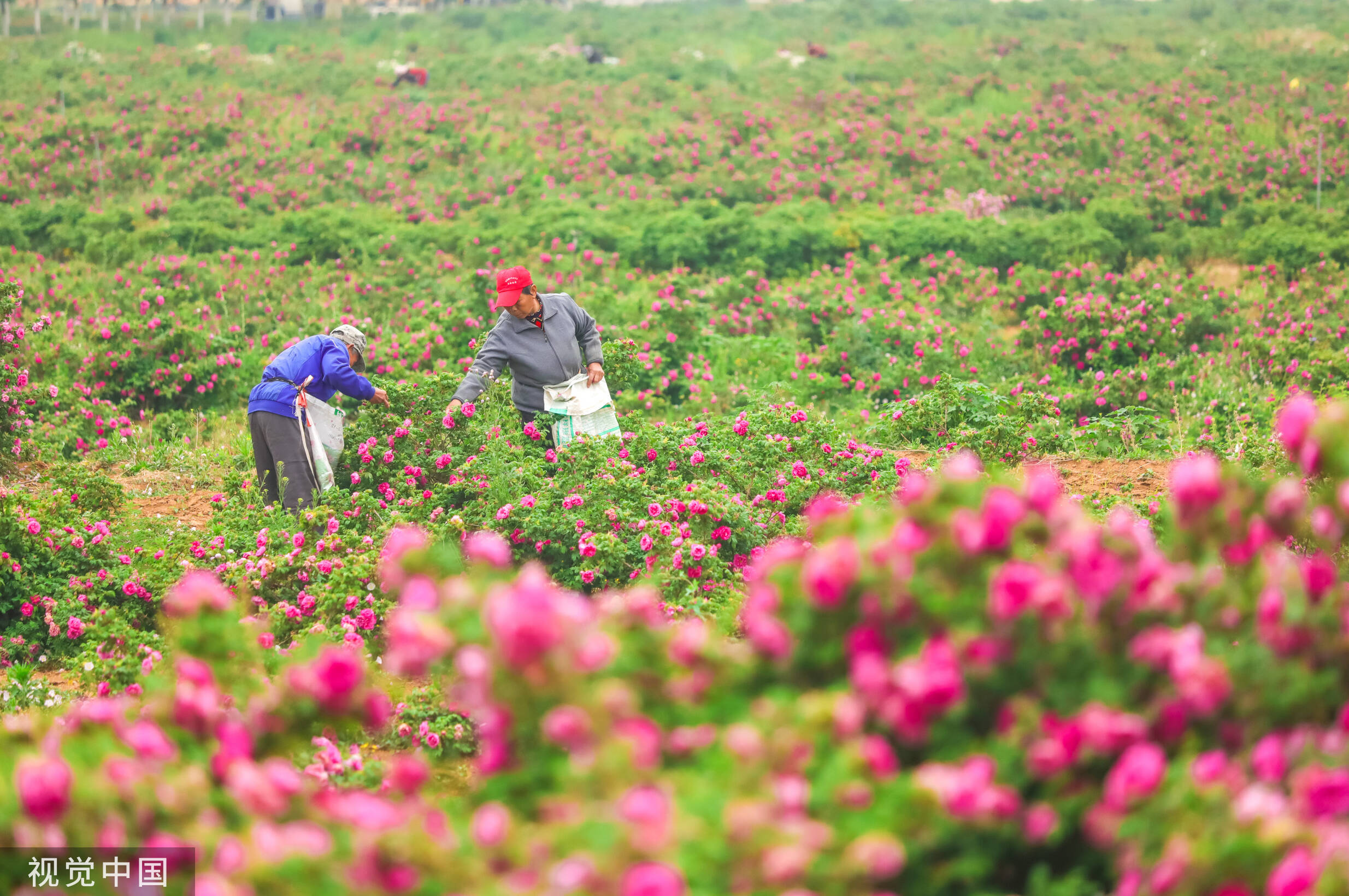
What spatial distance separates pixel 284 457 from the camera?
6.30m

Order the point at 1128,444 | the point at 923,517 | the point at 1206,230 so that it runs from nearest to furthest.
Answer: the point at 923,517 < the point at 1128,444 < the point at 1206,230

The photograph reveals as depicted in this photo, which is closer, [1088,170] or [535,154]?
[1088,170]

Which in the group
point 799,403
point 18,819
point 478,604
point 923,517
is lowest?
point 799,403

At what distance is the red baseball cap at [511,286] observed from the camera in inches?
247

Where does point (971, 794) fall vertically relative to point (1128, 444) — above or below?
above

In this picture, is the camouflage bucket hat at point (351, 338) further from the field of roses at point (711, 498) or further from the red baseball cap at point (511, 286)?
the red baseball cap at point (511, 286)

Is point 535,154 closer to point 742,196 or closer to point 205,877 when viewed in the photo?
point 742,196

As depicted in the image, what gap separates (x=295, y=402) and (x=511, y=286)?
53.5 inches

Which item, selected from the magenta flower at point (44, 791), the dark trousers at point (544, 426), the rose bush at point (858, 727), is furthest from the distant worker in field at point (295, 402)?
the magenta flower at point (44, 791)

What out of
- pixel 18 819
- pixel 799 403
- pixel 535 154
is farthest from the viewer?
pixel 535 154

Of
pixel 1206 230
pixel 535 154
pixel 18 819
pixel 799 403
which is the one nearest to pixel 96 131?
pixel 535 154

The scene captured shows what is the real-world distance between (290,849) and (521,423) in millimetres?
5128

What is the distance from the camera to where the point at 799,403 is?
878cm

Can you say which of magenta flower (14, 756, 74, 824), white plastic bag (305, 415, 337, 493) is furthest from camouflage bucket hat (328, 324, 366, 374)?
magenta flower (14, 756, 74, 824)
